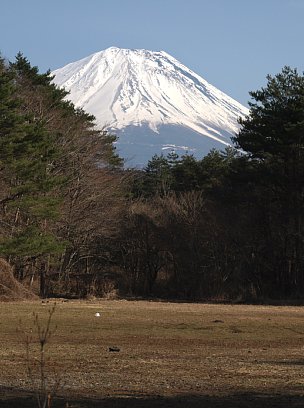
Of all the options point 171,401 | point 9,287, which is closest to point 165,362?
point 171,401

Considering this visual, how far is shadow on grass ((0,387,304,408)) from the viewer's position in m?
10.6

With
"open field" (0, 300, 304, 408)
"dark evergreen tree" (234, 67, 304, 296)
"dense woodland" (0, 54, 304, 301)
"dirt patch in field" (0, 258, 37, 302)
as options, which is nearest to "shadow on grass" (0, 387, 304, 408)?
"open field" (0, 300, 304, 408)

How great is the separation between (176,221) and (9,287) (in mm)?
15673

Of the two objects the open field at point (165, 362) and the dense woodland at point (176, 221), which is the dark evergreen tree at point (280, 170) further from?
the open field at point (165, 362)

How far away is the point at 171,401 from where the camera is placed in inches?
437

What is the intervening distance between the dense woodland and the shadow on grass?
33.3 meters

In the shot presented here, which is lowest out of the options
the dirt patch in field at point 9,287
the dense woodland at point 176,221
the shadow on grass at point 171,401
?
the shadow on grass at point 171,401

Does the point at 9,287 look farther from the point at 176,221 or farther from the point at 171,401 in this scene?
the point at 171,401

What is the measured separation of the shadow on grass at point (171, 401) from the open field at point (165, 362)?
0.05 feet

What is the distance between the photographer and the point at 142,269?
5516cm

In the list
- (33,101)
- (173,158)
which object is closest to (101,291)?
(33,101)

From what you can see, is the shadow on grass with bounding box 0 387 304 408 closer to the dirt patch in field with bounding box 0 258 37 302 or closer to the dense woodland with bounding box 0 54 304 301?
the dirt patch in field with bounding box 0 258 37 302

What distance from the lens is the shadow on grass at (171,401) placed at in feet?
34.7

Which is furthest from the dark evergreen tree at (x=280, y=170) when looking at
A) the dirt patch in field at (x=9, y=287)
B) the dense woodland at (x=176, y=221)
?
the dirt patch in field at (x=9, y=287)
